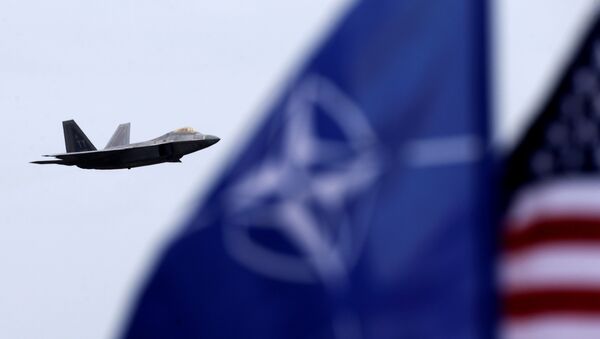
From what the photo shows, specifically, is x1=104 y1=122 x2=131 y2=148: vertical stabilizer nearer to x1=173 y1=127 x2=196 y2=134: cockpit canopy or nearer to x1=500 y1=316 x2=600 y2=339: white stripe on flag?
x1=173 y1=127 x2=196 y2=134: cockpit canopy

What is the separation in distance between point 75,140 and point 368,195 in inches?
1931

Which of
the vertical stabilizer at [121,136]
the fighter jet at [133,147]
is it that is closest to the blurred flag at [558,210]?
the fighter jet at [133,147]

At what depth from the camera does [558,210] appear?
5293mm

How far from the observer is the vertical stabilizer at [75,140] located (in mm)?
52750

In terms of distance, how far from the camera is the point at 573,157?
17.3 ft

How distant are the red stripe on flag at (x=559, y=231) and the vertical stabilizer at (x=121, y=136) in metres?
44.2

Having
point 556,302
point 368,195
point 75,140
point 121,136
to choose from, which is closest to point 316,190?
point 368,195

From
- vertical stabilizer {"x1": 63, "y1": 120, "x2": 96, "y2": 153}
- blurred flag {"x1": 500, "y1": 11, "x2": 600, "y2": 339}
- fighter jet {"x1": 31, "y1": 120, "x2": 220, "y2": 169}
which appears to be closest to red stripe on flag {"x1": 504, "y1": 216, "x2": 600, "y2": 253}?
blurred flag {"x1": 500, "y1": 11, "x2": 600, "y2": 339}

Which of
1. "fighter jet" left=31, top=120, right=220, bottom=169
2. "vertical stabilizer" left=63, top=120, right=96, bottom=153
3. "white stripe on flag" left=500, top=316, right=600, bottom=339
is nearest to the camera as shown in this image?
"white stripe on flag" left=500, top=316, right=600, bottom=339

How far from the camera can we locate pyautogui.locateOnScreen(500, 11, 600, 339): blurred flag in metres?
5.23

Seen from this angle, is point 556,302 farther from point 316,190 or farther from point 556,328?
point 316,190

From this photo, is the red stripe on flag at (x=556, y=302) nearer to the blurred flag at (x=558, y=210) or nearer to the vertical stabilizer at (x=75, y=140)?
the blurred flag at (x=558, y=210)

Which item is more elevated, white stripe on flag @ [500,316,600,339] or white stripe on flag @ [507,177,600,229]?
white stripe on flag @ [507,177,600,229]

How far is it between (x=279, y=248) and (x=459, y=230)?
2.53 ft
